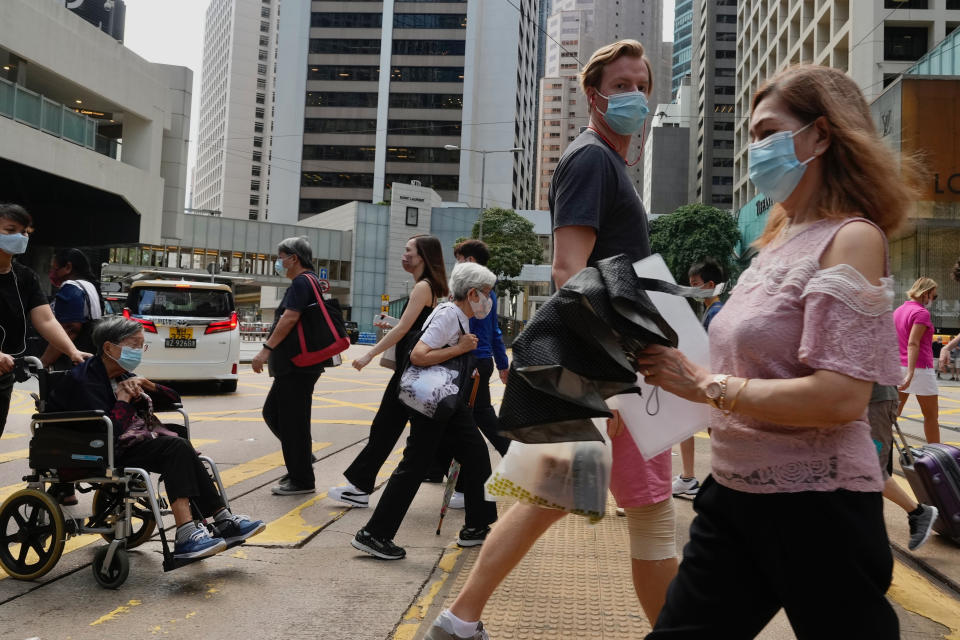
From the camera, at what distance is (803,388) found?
1.54 metres

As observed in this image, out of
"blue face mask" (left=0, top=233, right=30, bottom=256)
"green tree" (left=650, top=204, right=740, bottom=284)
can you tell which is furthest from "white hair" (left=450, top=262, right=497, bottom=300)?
"green tree" (left=650, top=204, right=740, bottom=284)

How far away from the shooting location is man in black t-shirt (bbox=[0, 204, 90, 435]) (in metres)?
4.33

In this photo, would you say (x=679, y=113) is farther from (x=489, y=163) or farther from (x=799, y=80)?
(x=799, y=80)

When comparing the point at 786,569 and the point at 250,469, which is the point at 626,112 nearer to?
the point at 786,569

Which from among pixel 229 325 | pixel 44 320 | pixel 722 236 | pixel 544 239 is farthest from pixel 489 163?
pixel 44 320

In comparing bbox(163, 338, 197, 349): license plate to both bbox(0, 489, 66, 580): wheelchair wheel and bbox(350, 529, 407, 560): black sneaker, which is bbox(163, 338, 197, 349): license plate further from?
bbox(350, 529, 407, 560): black sneaker

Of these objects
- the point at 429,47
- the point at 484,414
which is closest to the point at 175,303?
the point at 484,414

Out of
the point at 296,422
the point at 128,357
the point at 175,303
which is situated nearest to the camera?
the point at 128,357

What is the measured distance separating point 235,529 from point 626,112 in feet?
8.95

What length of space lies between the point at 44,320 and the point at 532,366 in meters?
3.99

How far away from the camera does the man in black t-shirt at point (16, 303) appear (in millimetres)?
4332

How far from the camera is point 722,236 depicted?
59.8 metres

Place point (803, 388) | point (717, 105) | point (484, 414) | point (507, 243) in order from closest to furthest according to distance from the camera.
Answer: point (803, 388), point (484, 414), point (507, 243), point (717, 105)

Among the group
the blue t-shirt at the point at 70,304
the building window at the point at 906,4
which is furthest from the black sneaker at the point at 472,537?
the building window at the point at 906,4
